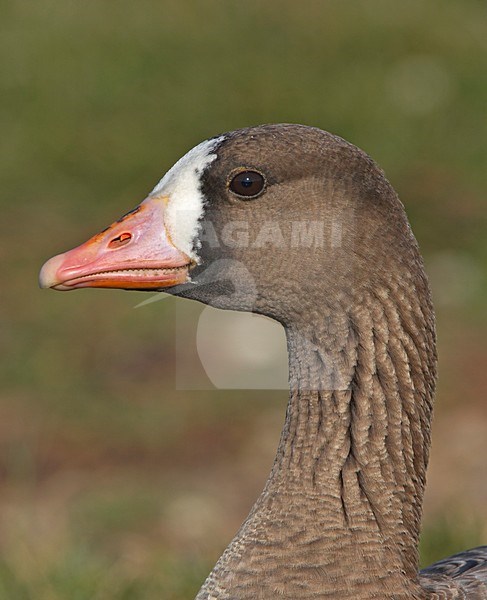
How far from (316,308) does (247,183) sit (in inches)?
14.6

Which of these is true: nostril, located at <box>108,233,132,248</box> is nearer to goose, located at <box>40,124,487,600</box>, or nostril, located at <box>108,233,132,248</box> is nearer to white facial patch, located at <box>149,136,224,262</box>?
goose, located at <box>40,124,487,600</box>

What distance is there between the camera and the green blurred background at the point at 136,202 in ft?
19.9

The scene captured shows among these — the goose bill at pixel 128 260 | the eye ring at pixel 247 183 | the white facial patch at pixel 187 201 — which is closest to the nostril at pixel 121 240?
the goose bill at pixel 128 260

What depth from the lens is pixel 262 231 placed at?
3094mm

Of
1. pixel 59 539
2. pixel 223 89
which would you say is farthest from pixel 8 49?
pixel 59 539

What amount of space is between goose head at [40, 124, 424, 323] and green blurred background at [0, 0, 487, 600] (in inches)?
65.1

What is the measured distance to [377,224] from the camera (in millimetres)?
2998

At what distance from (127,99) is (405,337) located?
9.79m

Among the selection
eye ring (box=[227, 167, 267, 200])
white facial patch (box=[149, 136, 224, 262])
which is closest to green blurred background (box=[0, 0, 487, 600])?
white facial patch (box=[149, 136, 224, 262])

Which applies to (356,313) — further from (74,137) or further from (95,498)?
(74,137)

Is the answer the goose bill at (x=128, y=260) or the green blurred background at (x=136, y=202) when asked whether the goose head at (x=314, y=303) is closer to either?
the goose bill at (x=128, y=260)

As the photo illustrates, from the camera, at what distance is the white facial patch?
305 cm

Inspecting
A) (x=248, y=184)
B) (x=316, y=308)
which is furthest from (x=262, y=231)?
(x=316, y=308)

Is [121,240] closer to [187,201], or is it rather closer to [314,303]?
[187,201]
